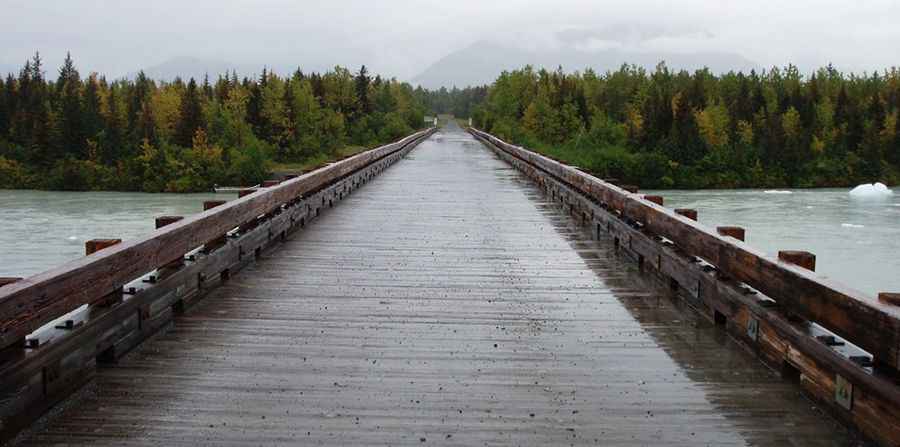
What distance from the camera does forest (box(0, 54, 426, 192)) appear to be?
3406 inches

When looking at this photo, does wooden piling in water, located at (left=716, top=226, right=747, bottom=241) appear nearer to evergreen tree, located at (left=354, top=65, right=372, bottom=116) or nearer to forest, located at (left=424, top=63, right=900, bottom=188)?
forest, located at (left=424, top=63, right=900, bottom=188)

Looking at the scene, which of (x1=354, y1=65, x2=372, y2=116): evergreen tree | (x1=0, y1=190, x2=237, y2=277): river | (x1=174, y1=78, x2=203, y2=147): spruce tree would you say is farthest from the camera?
(x1=354, y1=65, x2=372, y2=116): evergreen tree

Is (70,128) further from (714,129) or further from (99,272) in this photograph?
(99,272)

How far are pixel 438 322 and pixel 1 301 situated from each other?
10.2ft

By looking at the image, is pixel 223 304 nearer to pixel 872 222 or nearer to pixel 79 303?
pixel 79 303

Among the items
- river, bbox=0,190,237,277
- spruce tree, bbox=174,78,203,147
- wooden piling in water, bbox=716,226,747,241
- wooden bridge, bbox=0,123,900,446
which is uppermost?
spruce tree, bbox=174,78,203,147

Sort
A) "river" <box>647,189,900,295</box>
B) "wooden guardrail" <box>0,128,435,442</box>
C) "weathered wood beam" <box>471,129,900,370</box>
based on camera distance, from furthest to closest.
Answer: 1. "river" <box>647,189,900,295</box>
2. "wooden guardrail" <box>0,128,435,442</box>
3. "weathered wood beam" <box>471,129,900,370</box>

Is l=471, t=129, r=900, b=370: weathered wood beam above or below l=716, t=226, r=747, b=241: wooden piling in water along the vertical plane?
below

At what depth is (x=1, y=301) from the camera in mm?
3672

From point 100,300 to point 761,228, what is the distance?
31422 mm

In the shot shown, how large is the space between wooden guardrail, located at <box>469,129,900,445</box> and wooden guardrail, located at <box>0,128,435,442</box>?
376cm

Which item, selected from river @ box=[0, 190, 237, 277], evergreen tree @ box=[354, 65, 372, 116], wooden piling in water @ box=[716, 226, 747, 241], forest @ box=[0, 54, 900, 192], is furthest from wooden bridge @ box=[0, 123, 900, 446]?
evergreen tree @ box=[354, 65, 372, 116]

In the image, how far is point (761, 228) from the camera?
108ft

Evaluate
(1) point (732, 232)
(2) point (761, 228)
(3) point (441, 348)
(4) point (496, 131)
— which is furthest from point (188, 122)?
(3) point (441, 348)
